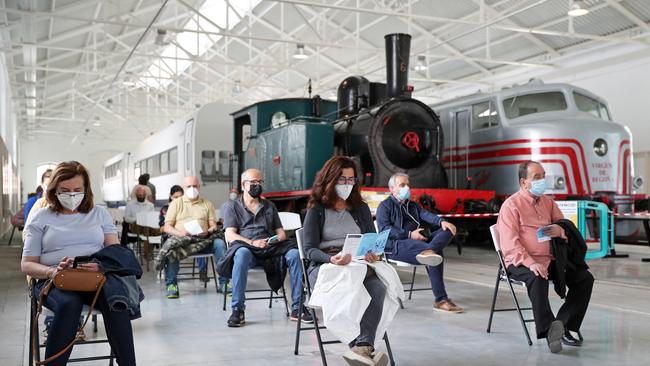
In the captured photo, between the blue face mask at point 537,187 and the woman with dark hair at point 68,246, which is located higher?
the blue face mask at point 537,187

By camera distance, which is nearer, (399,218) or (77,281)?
(77,281)

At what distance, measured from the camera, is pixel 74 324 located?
3.10 metres

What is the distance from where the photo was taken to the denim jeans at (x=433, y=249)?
17.1ft

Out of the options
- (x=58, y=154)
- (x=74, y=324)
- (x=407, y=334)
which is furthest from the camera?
(x=58, y=154)

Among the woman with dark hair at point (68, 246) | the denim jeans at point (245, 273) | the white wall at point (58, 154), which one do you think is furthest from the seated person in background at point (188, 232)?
the white wall at point (58, 154)

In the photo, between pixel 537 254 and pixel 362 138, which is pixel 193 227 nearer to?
Answer: pixel 537 254

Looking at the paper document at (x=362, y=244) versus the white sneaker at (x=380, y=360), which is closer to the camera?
the white sneaker at (x=380, y=360)

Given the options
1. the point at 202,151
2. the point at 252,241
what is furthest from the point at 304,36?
the point at 252,241

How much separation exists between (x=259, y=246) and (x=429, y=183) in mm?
4881

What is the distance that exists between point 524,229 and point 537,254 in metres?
0.19

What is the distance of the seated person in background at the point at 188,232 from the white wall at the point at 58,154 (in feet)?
104

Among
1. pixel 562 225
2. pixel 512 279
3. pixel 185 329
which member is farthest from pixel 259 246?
pixel 562 225

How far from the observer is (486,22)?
1377 cm

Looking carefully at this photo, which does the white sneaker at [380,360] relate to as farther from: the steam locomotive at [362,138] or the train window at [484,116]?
the train window at [484,116]
